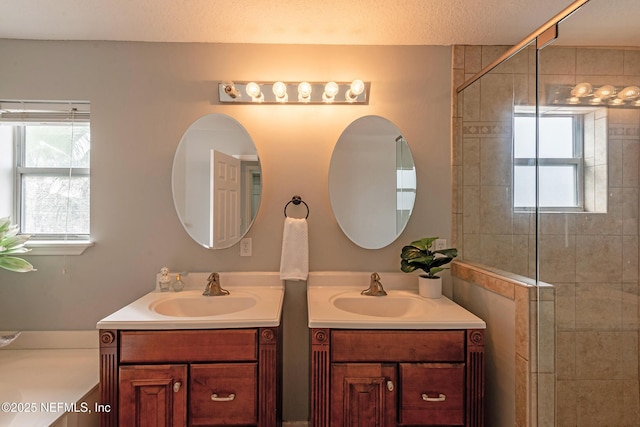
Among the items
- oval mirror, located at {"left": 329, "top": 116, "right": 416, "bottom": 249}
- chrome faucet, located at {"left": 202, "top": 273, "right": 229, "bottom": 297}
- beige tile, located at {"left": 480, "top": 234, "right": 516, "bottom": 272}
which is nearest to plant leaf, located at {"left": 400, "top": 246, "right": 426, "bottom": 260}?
oval mirror, located at {"left": 329, "top": 116, "right": 416, "bottom": 249}

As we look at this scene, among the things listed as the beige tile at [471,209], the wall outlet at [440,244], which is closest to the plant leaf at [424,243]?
the wall outlet at [440,244]

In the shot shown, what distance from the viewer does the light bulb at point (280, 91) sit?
184cm

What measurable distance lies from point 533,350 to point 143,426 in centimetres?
158

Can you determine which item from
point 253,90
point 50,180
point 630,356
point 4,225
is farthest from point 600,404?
point 50,180

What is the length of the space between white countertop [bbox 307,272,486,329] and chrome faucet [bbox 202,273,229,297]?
0.46 metres

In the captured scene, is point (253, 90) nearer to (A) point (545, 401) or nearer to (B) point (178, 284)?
(B) point (178, 284)

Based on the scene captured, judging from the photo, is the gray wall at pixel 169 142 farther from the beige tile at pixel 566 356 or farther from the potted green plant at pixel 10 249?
the beige tile at pixel 566 356

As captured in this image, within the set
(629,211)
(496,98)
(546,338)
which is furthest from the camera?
(496,98)

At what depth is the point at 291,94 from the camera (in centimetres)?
189

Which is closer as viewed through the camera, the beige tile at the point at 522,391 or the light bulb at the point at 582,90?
the beige tile at the point at 522,391

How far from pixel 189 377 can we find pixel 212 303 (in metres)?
0.42

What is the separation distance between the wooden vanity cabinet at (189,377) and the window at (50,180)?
928 millimetres

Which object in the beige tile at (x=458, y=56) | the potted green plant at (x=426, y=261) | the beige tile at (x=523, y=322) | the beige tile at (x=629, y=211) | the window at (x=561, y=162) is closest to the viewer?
the beige tile at (x=523, y=322)

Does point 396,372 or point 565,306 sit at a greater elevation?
point 565,306
